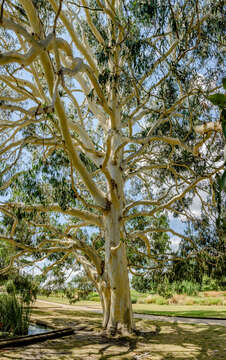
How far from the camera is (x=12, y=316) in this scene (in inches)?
256

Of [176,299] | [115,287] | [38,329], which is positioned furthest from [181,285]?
[176,299]

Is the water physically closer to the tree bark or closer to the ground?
the ground

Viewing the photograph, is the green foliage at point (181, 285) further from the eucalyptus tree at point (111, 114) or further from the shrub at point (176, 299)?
the shrub at point (176, 299)

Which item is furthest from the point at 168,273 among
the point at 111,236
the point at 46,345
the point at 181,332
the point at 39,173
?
the point at 39,173

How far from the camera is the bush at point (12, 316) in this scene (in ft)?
21.1

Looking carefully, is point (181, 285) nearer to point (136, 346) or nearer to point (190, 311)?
point (190, 311)

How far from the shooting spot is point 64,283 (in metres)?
8.97

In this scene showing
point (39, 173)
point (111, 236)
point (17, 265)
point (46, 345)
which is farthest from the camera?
point (17, 265)

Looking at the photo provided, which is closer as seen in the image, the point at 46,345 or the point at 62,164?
the point at 46,345

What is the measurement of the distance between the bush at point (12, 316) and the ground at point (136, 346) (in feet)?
3.32

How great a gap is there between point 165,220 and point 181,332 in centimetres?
314

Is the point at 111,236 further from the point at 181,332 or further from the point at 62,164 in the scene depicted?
the point at 181,332

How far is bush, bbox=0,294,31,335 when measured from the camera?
21.1ft

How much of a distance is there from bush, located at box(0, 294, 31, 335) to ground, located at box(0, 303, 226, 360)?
1.01 meters
